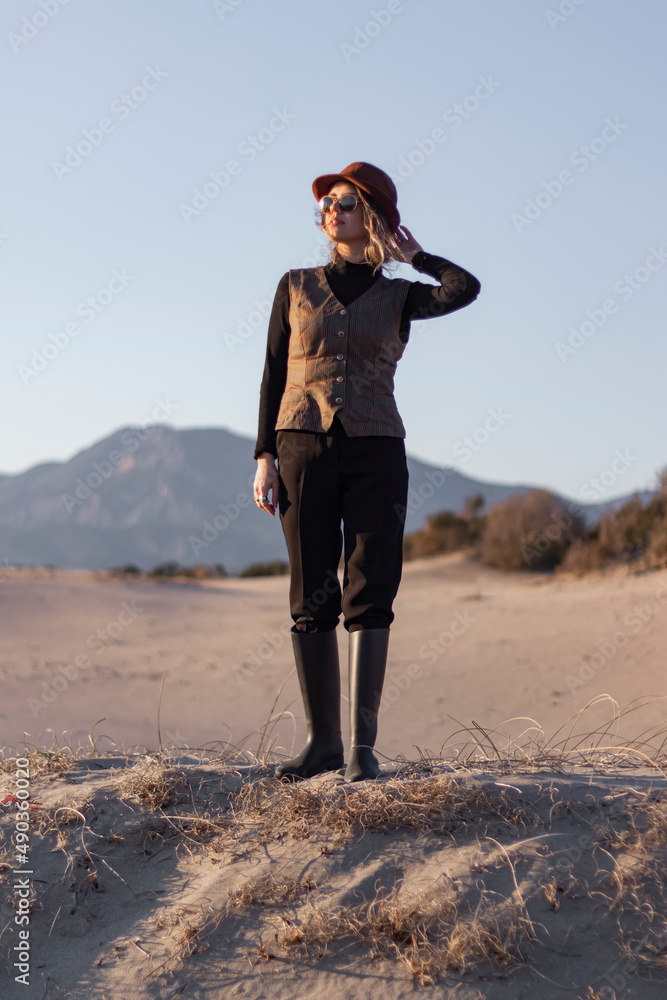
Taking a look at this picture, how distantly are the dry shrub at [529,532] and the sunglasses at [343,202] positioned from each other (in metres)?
14.9

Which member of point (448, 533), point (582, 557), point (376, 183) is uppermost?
point (376, 183)

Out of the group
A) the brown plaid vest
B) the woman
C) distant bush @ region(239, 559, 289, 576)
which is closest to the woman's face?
the woman

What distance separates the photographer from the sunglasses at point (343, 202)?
2.76 m

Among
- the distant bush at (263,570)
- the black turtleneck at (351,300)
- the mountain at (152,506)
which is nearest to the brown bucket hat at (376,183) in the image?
the black turtleneck at (351,300)

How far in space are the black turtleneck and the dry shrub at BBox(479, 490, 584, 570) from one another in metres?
14.8

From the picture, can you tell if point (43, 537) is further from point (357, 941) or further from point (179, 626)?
point (357, 941)

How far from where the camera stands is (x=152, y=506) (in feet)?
321

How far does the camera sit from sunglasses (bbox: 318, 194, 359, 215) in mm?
2756

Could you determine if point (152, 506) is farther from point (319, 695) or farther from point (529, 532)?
point (319, 695)

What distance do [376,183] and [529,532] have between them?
1554cm

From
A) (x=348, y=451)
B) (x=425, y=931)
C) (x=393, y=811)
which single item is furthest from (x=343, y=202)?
(x=425, y=931)

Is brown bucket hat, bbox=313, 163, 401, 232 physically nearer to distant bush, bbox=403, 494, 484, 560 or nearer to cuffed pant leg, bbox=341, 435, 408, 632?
cuffed pant leg, bbox=341, 435, 408, 632

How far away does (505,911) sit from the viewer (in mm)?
1872

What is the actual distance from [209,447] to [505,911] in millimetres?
120317
